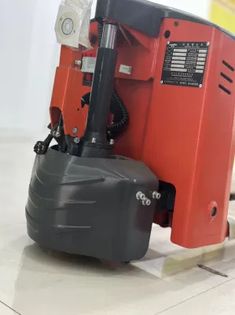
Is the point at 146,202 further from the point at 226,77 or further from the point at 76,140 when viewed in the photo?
the point at 226,77

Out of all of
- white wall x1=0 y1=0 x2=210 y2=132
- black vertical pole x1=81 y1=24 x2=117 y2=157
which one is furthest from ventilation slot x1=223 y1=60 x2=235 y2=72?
white wall x1=0 y1=0 x2=210 y2=132

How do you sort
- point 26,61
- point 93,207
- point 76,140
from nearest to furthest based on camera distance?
point 93,207, point 76,140, point 26,61

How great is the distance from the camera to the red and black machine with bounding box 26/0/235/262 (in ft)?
4.21

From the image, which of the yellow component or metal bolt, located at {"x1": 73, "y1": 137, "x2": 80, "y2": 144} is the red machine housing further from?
the yellow component

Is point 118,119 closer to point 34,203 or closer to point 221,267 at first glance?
point 34,203

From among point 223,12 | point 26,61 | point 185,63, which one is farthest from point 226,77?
point 223,12

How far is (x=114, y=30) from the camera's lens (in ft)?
4.37

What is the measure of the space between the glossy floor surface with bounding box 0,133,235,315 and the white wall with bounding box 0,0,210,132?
2.97 metres

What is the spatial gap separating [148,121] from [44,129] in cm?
348

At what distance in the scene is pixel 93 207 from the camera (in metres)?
1.27

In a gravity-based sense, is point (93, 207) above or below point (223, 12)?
below

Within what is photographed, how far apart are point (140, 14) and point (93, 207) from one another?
566 millimetres

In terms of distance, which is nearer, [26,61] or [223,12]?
[26,61]

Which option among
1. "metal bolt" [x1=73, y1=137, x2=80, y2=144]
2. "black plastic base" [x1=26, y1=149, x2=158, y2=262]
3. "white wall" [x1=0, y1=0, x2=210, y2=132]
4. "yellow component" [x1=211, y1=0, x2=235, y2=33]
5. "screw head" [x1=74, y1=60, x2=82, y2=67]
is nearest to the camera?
"black plastic base" [x1=26, y1=149, x2=158, y2=262]
